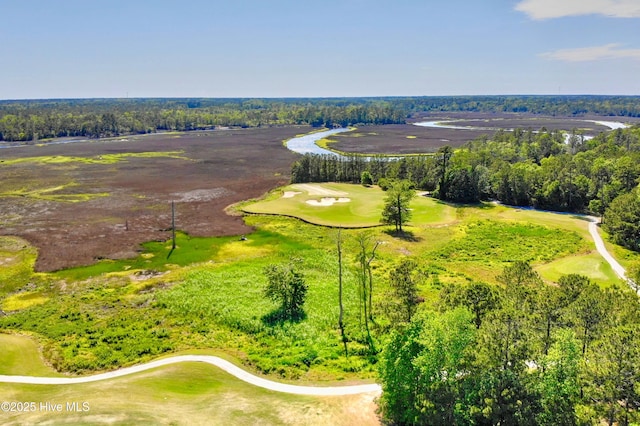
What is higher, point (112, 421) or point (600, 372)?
point (600, 372)

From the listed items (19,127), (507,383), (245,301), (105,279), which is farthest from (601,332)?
(19,127)

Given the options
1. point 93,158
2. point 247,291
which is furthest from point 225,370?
point 93,158

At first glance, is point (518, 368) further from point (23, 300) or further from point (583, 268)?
point (23, 300)

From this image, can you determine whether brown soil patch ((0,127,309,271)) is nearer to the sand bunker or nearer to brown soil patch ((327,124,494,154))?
the sand bunker

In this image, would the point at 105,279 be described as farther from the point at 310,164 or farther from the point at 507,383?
the point at 310,164

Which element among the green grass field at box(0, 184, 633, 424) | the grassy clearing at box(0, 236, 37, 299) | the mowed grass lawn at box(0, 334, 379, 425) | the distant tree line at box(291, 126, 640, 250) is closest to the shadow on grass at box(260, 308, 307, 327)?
the green grass field at box(0, 184, 633, 424)

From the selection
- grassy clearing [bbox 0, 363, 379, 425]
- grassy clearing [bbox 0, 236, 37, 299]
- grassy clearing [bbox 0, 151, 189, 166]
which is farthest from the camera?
grassy clearing [bbox 0, 151, 189, 166]

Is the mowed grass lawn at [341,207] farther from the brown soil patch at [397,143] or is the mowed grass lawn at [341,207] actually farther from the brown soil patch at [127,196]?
the brown soil patch at [397,143]
